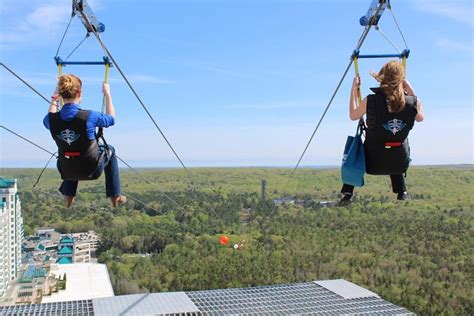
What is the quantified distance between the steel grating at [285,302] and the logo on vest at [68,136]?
38130 mm

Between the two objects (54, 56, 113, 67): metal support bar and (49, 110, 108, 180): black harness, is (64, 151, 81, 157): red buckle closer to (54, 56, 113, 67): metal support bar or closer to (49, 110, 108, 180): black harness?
(49, 110, 108, 180): black harness

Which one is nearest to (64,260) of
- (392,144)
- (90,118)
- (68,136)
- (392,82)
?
(68,136)

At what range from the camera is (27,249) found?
71.6 meters

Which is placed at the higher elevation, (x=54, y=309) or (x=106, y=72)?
(x=106, y=72)

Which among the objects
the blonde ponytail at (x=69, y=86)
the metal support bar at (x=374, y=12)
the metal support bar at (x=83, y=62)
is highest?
the metal support bar at (x=374, y=12)

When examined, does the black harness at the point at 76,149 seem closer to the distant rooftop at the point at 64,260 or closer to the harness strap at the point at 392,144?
the harness strap at the point at 392,144

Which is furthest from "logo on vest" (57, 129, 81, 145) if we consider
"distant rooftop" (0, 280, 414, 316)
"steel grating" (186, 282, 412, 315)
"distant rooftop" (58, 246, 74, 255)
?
"distant rooftop" (58, 246, 74, 255)

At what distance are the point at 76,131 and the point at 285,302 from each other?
4312cm

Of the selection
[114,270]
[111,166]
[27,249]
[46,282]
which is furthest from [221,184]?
[111,166]

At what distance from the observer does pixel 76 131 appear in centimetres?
629

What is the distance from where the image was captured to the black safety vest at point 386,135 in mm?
6227

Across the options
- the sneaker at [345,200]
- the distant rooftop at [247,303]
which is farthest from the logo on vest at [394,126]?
the distant rooftop at [247,303]

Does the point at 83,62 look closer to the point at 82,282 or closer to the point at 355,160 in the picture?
the point at 355,160

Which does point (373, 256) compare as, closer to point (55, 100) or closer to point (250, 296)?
point (250, 296)
